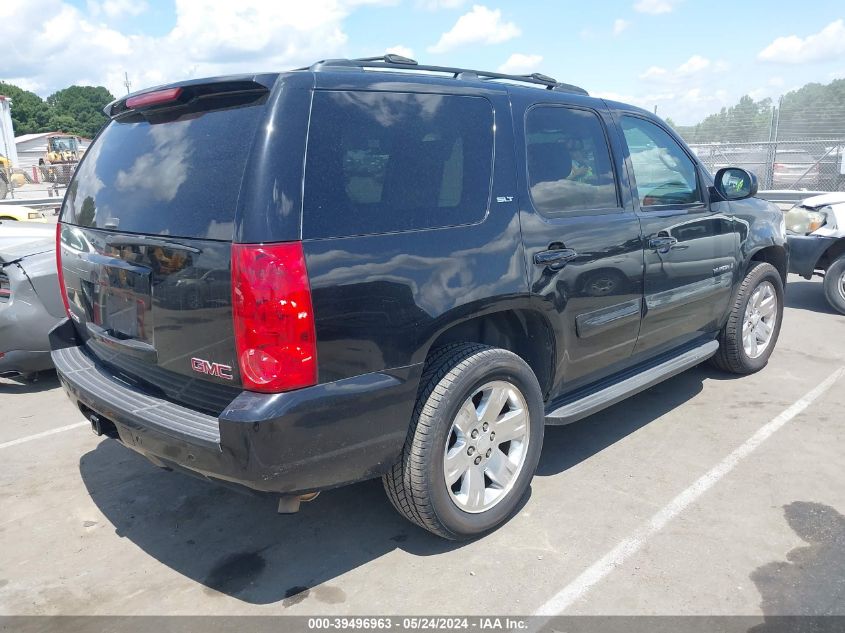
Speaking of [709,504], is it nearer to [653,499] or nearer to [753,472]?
[653,499]

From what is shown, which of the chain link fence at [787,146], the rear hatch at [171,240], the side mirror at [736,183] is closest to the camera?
the rear hatch at [171,240]

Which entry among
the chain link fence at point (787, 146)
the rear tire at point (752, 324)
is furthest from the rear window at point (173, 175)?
the chain link fence at point (787, 146)

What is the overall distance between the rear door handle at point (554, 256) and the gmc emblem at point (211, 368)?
1466 mm

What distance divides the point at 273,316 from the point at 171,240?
56 centimetres

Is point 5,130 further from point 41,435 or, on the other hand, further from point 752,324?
point 752,324

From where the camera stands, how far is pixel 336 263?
2.42m

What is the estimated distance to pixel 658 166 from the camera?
417cm

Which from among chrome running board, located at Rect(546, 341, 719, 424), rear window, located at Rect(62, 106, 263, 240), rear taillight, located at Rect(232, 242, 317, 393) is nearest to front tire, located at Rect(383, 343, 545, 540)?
chrome running board, located at Rect(546, 341, 719, 424)

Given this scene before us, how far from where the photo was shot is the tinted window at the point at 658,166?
396cm

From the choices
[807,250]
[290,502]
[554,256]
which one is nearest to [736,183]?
[554,256]

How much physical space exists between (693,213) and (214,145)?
3.02m

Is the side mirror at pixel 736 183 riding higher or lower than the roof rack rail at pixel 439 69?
lower

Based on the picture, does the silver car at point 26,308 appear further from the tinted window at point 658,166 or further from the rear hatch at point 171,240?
the tinted window at point 658,166

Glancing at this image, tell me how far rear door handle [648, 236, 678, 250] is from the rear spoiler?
233 cm
